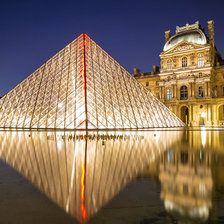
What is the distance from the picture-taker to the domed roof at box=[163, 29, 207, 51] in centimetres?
4208

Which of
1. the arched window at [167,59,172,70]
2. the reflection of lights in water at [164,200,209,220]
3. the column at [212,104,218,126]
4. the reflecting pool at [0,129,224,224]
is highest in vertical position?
the arched window at [167,59,172,70]

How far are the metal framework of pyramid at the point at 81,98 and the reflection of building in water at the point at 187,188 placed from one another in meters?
11.6

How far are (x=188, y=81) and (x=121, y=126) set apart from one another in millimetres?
27246

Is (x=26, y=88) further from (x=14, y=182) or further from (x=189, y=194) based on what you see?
(x=189, y=194)

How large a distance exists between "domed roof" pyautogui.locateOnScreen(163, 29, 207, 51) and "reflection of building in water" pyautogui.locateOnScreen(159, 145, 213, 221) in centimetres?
4172

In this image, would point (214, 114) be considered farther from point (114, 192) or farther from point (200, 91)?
point (114, 192)

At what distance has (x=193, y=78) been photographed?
41375mm

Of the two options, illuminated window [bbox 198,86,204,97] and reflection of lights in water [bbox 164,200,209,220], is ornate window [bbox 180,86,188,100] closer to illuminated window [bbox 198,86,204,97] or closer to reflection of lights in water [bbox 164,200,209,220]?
illuminated window [bbox 198,86,204,97]

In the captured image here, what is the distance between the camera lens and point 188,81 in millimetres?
42094

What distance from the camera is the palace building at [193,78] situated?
132ft

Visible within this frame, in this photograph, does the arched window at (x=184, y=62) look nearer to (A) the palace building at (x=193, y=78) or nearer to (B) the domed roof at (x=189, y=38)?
(A) the palace building at (x=193, y=78)

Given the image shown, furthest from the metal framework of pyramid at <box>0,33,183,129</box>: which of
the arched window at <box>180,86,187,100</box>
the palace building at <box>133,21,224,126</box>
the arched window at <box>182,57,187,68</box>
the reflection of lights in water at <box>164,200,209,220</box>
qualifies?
the arched window at <box>182,57,187,68</box>

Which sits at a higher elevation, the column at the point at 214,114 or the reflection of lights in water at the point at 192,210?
the column at the point at 214,114

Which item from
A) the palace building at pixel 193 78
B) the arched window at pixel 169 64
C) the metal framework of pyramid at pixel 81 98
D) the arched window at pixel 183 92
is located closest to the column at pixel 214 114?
the palace building at pixel 193 78
